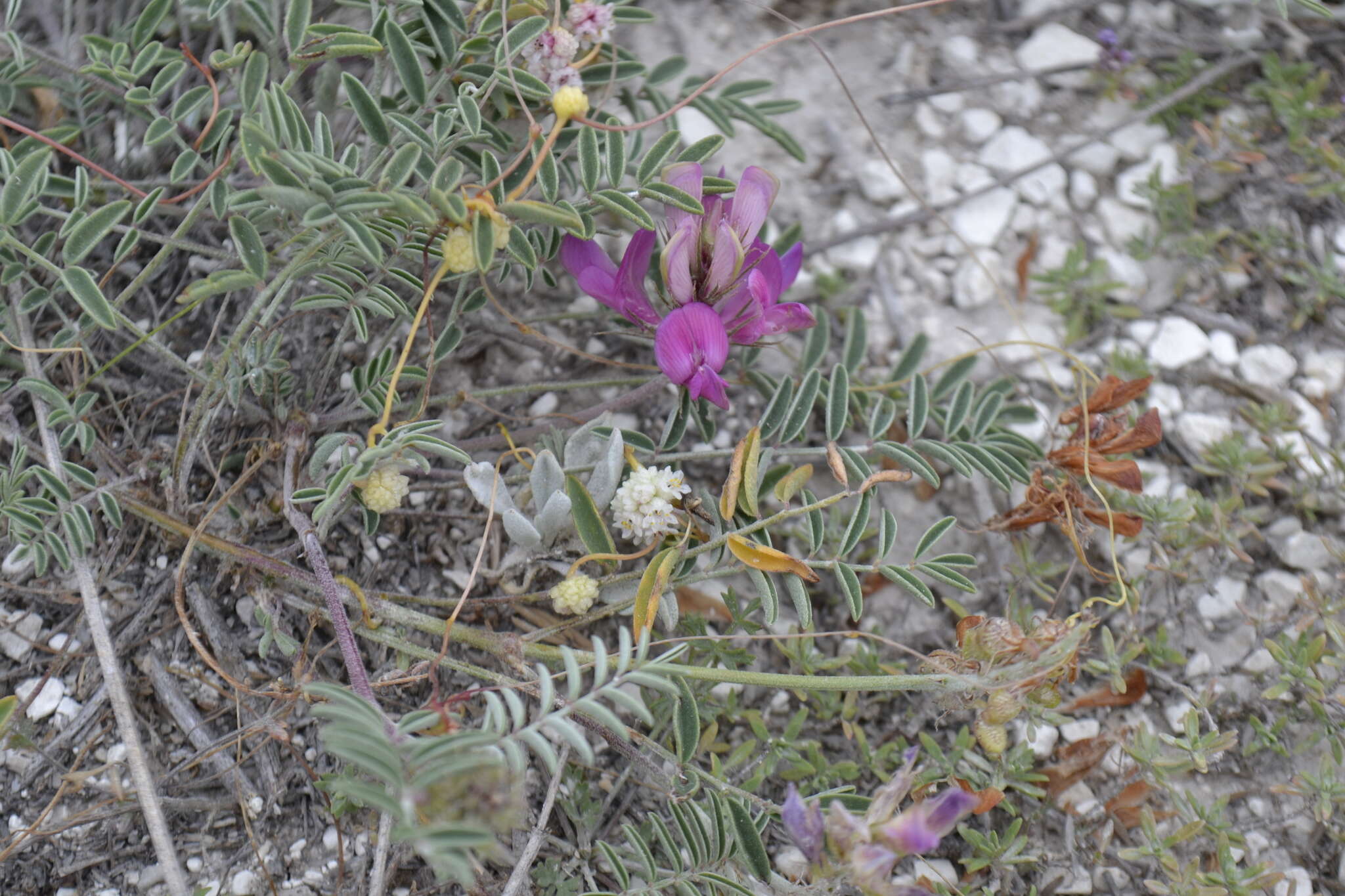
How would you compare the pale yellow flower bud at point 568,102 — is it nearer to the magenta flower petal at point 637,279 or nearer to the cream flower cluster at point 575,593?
the magenta flower petal at point 637,279

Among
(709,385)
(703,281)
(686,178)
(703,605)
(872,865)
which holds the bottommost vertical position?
(703,605)

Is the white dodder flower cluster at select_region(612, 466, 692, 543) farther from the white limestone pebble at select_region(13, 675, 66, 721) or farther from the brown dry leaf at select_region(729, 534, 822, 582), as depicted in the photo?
the white limestone pebble at select_region(13, 675, 66, 721)

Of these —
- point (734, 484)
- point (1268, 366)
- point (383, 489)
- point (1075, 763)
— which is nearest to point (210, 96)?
point (383, 489)

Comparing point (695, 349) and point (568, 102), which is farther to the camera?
point (695, 349)

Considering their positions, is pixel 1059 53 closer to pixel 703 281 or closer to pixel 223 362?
pixel 703 281

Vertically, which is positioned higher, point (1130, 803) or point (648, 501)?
point (648, 501)

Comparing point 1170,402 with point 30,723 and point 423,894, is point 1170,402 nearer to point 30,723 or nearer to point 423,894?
point 423,894

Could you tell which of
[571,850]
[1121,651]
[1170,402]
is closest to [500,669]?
[571,850]

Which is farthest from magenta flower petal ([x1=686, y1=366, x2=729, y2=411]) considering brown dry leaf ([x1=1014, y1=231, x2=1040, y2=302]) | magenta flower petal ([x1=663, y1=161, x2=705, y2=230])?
brown dry leaf ([x1=1014, y1=231, x2=1040, y2=302])
